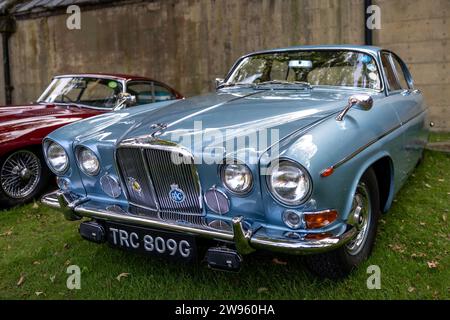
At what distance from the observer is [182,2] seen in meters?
9.01

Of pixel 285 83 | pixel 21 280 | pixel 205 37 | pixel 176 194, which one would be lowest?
pixel 21 280

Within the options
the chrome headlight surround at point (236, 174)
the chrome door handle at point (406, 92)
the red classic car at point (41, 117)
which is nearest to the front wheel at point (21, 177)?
the red classic car at point (41, 117)

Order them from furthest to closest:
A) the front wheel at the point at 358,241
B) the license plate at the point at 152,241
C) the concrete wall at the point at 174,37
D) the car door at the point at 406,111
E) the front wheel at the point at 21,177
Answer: the concrete wall at the point at 174,37 → the front wheel at the point at 21,177 → the car door at the point at 406,111 → the front wheel at the point at 358,241 → the license plate at the point at 152,241

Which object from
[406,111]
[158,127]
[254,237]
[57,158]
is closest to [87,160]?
[57,158]

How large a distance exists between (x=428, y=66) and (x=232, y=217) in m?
6.05

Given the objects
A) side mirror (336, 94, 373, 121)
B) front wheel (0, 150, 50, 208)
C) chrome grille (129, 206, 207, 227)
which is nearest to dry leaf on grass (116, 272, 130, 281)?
chrome grille (129, 206, 207, 227)

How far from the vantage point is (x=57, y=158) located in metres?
2.87

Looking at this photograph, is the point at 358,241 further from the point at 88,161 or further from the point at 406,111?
the point at 88,161

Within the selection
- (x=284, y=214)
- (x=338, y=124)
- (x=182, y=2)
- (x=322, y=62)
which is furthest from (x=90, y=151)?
(x=182, y=2)

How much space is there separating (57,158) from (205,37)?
21.2 feet

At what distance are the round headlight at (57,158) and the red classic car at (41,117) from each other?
4.77 ft

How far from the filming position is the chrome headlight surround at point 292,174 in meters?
1.99

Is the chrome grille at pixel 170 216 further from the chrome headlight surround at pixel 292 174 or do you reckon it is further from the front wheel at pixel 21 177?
the front wheel at pixel 21 177

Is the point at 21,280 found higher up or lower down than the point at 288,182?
lower down
